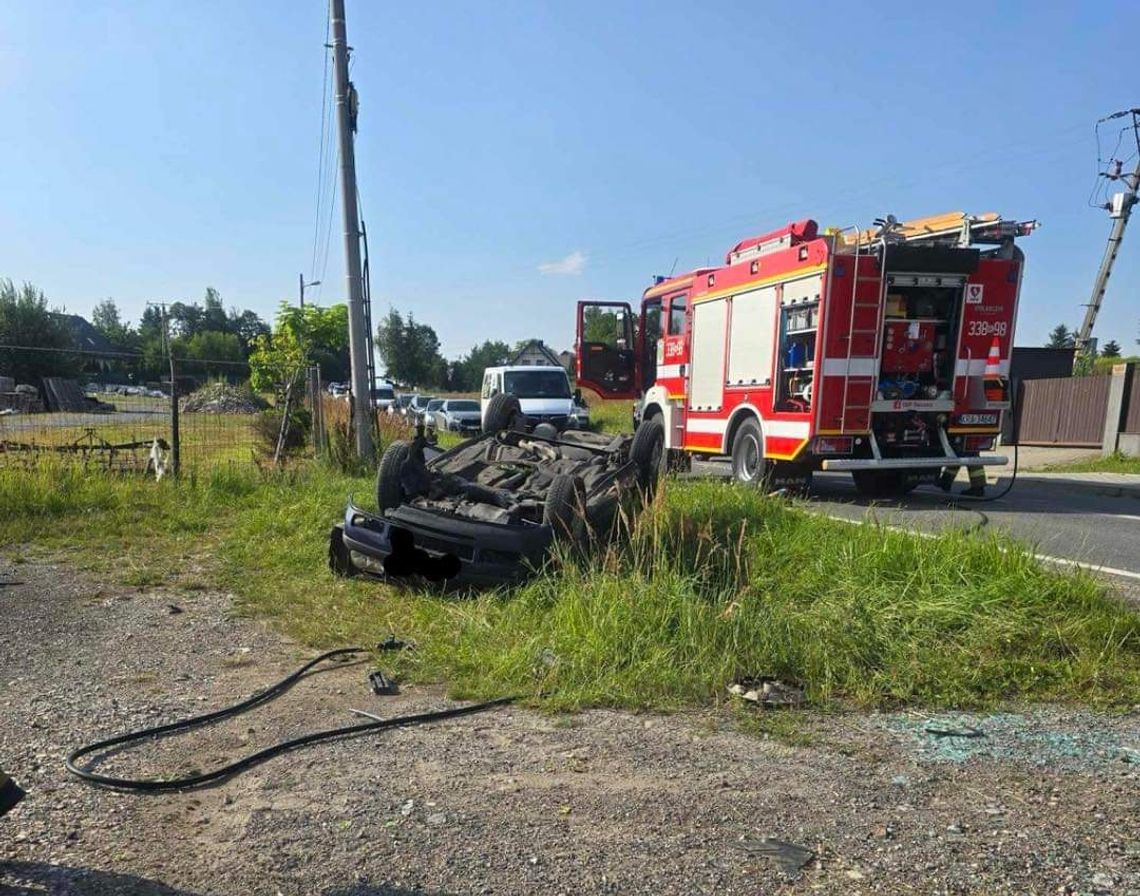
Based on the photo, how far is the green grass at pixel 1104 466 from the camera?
605 inches

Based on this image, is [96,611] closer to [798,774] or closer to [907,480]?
[798,774]

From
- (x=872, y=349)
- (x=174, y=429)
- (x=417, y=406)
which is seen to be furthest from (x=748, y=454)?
(x=417, y=406)

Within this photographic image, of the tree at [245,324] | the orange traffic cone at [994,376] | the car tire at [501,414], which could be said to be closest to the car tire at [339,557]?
the car tire at [501,414]

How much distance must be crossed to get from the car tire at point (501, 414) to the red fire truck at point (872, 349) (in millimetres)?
2540

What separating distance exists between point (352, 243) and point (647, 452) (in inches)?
267

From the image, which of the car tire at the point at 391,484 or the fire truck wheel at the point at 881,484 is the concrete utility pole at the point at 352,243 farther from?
the fire truck wheel at the point at 881,484

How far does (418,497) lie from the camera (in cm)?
626

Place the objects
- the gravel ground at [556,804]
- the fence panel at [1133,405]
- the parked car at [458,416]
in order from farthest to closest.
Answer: the parked car at [458,416] → the fence panel at [1133,405] → the gravel ground at [556,804]

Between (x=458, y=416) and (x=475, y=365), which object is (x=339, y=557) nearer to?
(x=458, y=416)

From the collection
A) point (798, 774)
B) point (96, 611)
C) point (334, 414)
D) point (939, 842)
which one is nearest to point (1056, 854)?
point (939, 842)

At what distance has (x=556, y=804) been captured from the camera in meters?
2.81

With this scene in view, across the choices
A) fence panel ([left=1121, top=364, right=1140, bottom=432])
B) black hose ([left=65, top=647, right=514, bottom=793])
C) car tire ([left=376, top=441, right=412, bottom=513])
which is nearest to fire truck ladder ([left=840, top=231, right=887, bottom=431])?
car tire ([left=376, top=441, right=412, bottom=513])

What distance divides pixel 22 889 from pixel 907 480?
10035 mm

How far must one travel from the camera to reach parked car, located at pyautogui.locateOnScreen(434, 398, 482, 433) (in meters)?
23.2
